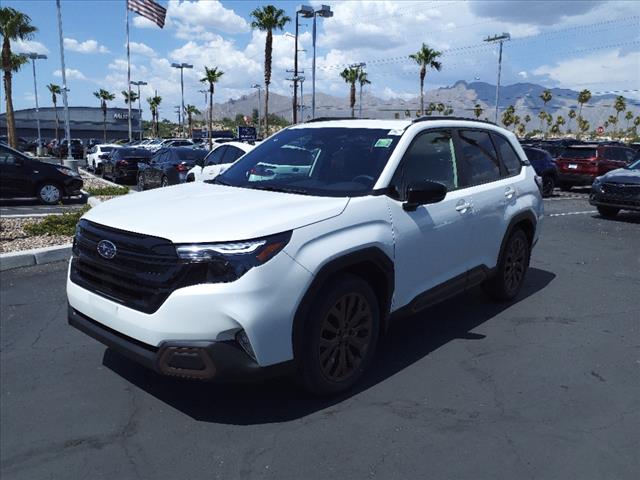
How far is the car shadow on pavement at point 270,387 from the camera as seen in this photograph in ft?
11.6

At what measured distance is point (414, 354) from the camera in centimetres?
448

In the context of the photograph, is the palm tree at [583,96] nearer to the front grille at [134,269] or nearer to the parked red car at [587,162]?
the parked red car at [587,162]

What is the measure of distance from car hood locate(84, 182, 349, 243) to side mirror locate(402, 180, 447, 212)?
1.71ft

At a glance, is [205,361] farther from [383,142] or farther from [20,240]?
[20,240]

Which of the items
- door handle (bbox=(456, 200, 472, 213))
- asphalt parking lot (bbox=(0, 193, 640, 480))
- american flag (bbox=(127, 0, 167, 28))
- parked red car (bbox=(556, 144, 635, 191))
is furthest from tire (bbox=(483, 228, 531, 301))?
american flag (bbox=(127, 0, 167, 28))

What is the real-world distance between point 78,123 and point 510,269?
104 m

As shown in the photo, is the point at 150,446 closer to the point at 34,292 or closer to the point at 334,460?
the point at 334,460

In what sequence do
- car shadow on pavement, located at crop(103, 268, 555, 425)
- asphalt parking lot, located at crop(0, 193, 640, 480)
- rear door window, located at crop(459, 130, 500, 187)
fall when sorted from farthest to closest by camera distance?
rear door window, located at crop(459, 130, 500, 187)
car shadow on pavement, located at crop(103, 268, 555, 425)
asphalt parking lot, located at crop(0, 193, 640, 480)

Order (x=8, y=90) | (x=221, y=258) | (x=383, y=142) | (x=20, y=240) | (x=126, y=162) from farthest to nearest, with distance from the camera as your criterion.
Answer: (x=8, y=90) → (x=126, y=162) → (x=20, y=240) → (x=383, y=142) → (x=221, y=258)

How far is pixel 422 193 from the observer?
3902 mm

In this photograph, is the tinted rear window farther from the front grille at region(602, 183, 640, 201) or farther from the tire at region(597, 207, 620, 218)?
the front grille at region(602, 183, 640, 201)

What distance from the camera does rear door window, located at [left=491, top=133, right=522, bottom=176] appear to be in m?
5.63

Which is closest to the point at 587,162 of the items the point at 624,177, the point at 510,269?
the point at 624,177

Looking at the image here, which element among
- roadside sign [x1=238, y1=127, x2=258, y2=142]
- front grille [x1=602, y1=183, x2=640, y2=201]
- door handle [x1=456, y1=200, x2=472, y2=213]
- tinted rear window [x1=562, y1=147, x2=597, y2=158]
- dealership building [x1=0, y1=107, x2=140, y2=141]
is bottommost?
front grille [x1=602, y1=183, x2=640, y2=201]
